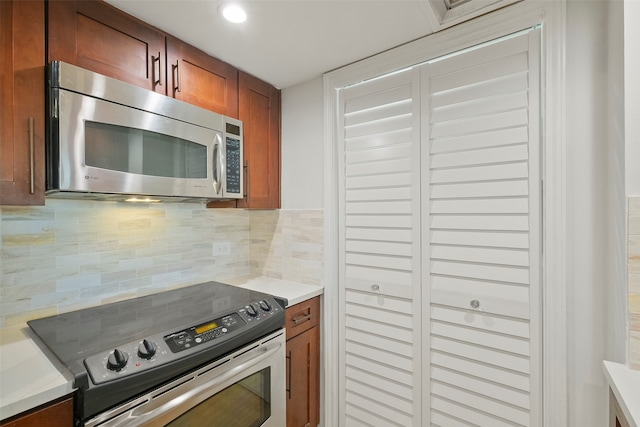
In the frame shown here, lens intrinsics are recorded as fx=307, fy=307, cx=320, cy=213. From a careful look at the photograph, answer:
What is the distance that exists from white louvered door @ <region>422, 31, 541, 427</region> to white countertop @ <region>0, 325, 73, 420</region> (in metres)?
1.44

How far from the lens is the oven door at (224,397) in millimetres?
989

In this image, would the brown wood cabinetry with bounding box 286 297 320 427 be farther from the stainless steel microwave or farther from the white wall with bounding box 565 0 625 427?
the white wall with bounding box 565 0 625 427

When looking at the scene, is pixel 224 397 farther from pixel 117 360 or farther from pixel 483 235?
pixel 483 235

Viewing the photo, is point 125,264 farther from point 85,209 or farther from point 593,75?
point 593,75

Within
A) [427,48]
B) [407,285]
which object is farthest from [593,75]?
[407,285]

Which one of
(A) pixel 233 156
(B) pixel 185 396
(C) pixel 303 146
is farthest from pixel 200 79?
(B) pixel 185 396

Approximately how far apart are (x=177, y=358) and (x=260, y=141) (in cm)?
130

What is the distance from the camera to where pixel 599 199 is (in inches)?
45.3

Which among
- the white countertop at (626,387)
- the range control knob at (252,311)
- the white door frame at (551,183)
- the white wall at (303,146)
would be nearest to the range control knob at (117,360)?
the range control knob at (252,311)

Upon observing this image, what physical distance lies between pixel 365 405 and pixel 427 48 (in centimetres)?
193

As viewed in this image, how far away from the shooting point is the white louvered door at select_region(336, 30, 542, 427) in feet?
4.24

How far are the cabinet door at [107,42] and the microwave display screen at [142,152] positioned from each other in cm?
25

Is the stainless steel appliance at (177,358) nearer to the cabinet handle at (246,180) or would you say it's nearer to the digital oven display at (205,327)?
the digital oven display at (205,327)

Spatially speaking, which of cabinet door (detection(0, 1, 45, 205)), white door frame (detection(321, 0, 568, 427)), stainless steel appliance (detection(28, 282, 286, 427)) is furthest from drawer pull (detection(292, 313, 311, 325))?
cabinet door (detection(0, 1, 45, 205))
